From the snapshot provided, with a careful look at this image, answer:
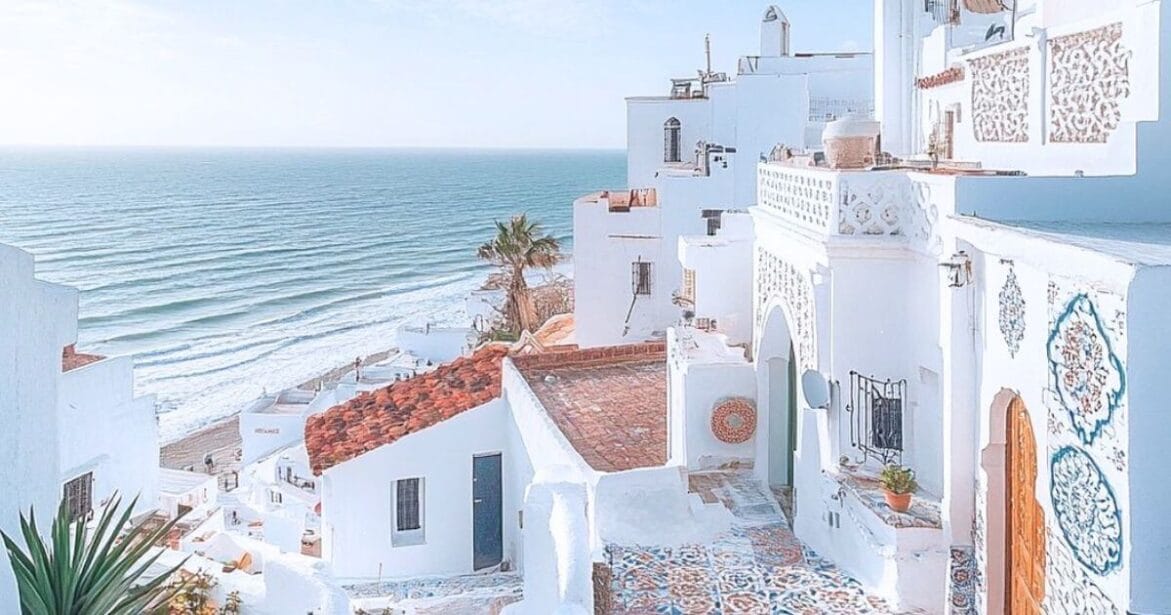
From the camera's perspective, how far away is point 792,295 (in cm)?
913

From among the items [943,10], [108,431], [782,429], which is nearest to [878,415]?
[782,429]

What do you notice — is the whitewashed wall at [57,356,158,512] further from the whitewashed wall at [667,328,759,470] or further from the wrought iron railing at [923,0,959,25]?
the wrought iron railing at [923,0,959,25]

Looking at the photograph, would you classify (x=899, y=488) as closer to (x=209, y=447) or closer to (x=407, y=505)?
(x=407, y=505)

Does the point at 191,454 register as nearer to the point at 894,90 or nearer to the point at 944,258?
the point at 894,90

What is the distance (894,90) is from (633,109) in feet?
43.3

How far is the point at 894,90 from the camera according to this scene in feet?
54.1

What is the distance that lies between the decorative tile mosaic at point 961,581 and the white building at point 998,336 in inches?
0.6

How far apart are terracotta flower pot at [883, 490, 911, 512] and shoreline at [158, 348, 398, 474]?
25.9m

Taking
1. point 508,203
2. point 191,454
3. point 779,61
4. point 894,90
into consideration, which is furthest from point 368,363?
point 508,203

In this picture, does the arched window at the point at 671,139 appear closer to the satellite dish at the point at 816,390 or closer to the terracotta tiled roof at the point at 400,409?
the terracotta tiled roof at the point at 400,409

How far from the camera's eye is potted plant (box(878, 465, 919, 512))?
7.20 m

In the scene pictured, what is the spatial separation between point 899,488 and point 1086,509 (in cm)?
278

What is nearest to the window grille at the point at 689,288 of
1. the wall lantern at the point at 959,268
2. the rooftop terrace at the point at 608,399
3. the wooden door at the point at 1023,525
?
the rooftop terrace at the point at 608,399

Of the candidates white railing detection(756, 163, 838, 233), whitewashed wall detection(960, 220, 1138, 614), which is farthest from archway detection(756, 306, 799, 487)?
whitewashed wall detection(960, 220, 1138, 614)
